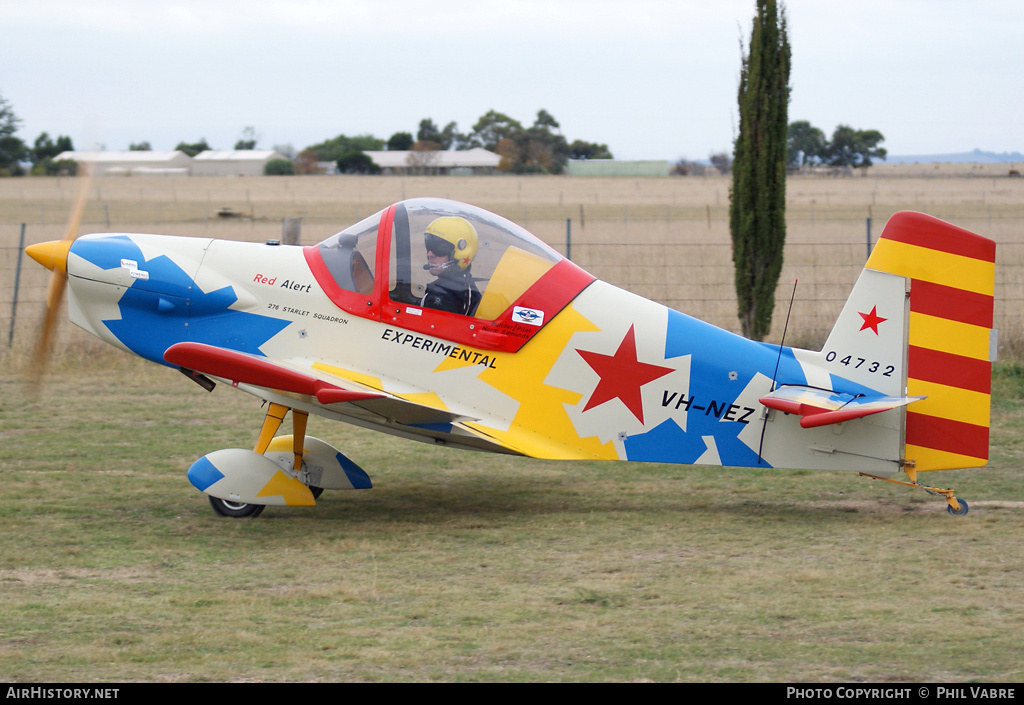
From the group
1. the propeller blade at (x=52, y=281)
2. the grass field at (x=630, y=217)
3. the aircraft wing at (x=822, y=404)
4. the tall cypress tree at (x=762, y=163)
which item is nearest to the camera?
the aircraft wing at (x=822, y=404)

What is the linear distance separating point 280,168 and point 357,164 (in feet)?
23.7

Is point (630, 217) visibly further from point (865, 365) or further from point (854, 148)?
point (854, 148)

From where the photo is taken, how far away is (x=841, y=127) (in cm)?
7562

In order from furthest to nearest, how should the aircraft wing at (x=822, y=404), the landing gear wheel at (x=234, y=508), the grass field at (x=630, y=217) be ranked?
the grass field at (x=630, y=217) → the landing gear wheel at (x=234, y=508) → the aircraft wing at (x=822, y=404)

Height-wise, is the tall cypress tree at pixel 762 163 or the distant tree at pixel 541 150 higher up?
the distant tree at pixel 541 150

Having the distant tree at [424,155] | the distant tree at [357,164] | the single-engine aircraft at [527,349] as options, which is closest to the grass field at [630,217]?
the distant tree at [357,164]

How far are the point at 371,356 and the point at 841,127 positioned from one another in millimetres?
76442

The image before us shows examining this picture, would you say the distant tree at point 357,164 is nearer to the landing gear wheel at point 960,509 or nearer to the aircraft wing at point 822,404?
the aircraft wing at point 822,404

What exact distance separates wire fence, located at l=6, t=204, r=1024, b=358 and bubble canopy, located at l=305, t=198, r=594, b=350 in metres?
5.67

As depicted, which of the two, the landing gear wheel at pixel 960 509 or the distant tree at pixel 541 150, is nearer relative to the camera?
the landing gear wheel at pixel 960 509

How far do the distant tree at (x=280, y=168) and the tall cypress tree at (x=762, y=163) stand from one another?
57110 millimetres

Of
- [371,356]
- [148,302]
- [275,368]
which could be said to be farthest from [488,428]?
[148,302]

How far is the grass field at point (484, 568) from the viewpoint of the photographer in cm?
432

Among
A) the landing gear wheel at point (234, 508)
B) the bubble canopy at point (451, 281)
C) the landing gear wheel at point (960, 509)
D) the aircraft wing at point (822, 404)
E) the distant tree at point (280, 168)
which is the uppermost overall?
the distant tree at point (280, 168)
